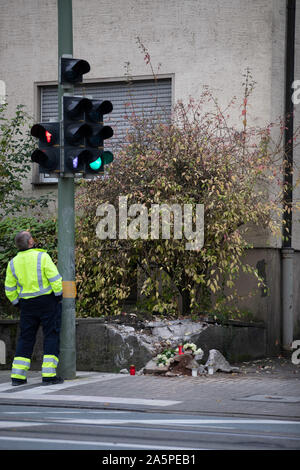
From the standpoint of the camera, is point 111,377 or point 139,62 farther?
point 139,62

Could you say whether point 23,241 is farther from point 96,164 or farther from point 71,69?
point 71,69

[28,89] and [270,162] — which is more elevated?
[28,89]

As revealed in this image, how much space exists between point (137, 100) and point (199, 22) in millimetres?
1776

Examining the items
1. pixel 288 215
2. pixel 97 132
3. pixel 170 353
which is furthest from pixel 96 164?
pixel 288 215

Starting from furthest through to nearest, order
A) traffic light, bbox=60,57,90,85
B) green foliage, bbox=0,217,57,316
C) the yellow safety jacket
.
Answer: green foliage, bbox=0,217,57,316
traffic light, bbox=60,57,90,85
the yellow safety jacket

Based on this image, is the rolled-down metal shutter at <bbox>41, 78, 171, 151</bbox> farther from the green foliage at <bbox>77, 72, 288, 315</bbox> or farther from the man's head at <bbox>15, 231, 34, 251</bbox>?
the man's head at <bbox>15, 231, 34, 251</bbox>

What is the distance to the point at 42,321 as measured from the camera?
11148mm

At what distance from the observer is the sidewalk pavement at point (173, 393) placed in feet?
30.0

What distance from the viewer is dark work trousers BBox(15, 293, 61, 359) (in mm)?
11086

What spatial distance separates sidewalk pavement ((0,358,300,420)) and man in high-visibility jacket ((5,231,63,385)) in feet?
0.84

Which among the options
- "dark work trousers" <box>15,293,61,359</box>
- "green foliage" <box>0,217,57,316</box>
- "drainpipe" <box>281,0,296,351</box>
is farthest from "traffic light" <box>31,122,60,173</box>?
"drainpipe" <box>281,0,296,351</box>
